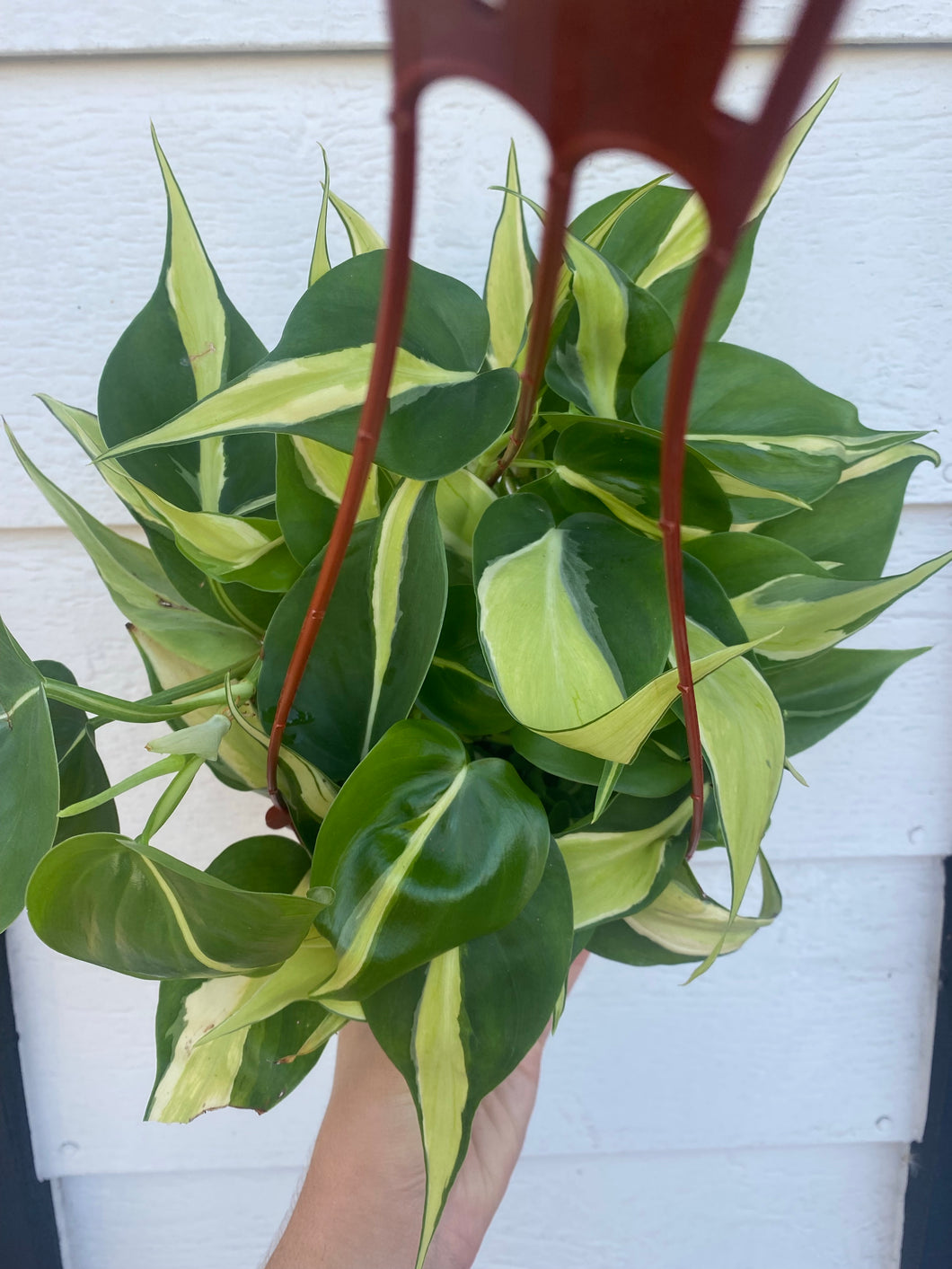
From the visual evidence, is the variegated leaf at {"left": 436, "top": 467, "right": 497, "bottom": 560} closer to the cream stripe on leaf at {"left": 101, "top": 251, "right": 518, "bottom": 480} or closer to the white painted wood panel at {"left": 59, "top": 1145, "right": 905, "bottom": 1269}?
the cream stripe on leaf at {"left": 101, "top": 251, "right": 518, "bottom": 480}

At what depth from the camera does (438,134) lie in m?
0.49

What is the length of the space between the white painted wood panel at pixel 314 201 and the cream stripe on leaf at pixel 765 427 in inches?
8.3

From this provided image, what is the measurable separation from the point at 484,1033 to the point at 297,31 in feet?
1.75

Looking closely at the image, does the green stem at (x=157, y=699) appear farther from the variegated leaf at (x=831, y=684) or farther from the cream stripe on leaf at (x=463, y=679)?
the variegated leaf at (x=831, y=684)

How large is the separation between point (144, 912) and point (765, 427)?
30cm

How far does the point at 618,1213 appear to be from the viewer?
0.77 meters

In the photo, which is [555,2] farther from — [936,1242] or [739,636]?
[936,1242]

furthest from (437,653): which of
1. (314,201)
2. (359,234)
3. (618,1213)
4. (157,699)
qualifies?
(618,1213)

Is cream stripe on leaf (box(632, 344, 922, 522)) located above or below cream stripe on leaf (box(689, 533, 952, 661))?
above

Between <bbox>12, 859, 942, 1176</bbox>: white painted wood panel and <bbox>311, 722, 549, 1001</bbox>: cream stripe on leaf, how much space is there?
18.6 inches

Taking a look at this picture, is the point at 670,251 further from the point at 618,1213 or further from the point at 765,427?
the point at 618,1213

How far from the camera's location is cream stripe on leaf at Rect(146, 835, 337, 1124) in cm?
32

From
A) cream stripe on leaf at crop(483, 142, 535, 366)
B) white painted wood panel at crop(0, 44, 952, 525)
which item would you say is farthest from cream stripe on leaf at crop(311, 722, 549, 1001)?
white painted wood panel at crop(0, 44, 952, 525)

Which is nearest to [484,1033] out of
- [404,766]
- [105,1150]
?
[404,766]
